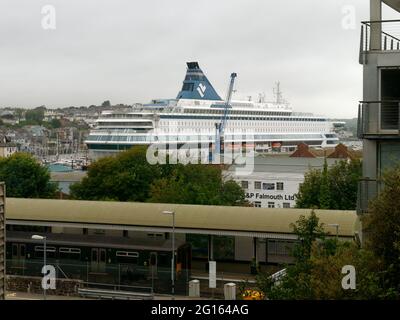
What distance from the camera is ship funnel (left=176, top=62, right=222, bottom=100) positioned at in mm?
78625

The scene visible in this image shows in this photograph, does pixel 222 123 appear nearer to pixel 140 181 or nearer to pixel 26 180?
pixel 26 180

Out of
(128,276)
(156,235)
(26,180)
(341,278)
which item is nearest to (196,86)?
(26,180)

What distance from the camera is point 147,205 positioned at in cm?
2052

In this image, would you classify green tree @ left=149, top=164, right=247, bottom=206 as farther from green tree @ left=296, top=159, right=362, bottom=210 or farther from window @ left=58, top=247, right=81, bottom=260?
window @ left=58, top=247, right=81, bottom=260

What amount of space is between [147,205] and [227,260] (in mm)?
3212

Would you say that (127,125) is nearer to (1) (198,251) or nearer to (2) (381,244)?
(1) (198,251)

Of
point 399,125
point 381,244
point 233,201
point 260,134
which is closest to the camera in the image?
point 381,244

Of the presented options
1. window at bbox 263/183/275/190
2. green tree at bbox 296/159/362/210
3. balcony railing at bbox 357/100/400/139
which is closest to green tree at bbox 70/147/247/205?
green tree at bbox 296/159/362/210

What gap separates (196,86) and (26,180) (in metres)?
47.9

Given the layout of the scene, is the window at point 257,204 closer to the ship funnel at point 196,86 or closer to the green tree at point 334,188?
the green tree at point 334,188

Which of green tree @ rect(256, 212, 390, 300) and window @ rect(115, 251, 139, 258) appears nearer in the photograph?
green tree @ rect(256, 212, 390, 300)

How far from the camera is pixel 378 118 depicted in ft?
24.7

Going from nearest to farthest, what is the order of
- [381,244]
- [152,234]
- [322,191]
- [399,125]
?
[381,244]
[399,125]
[152,234]
[322,191]

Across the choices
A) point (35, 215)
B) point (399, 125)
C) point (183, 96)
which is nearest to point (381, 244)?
point (399, 125)
